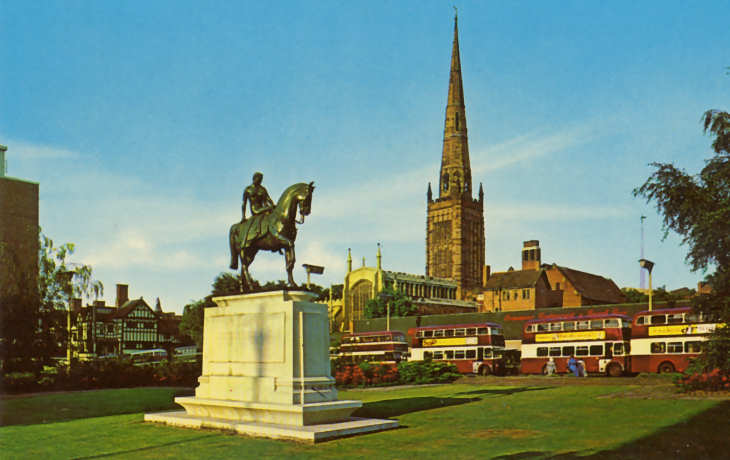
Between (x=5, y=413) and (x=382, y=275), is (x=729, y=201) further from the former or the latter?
(x=382, y=275)

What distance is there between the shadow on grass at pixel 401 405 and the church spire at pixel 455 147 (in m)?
141

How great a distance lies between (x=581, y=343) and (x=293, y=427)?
28.8 m

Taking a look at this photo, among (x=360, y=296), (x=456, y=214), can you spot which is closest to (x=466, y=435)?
(x=360, y=296)

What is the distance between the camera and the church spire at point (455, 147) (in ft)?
533

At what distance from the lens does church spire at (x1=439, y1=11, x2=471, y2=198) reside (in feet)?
533

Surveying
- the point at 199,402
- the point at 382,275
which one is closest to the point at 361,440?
the point at 199,402

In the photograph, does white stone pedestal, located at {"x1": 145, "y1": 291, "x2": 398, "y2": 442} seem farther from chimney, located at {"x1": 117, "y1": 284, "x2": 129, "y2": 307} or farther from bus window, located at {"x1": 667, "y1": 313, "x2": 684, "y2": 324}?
chimney, located at {"x1": 117, "y1": 284, "x2": 129, "y2": 307}

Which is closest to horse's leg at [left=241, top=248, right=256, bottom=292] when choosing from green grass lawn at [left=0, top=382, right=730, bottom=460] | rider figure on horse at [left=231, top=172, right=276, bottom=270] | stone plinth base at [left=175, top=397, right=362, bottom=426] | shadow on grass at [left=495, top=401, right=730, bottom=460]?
rider figure on horse at [left=231, top=172, right=276, bottom=270]

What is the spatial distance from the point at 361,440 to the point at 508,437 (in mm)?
3019

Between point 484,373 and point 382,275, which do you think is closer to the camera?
point 484,373

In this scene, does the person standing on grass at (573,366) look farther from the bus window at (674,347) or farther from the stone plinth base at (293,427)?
the stone plinth base at (293,427)

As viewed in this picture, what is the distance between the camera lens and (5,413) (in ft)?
69.5

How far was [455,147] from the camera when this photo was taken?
164875 mm

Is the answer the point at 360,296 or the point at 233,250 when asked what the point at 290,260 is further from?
the point at 360,296
